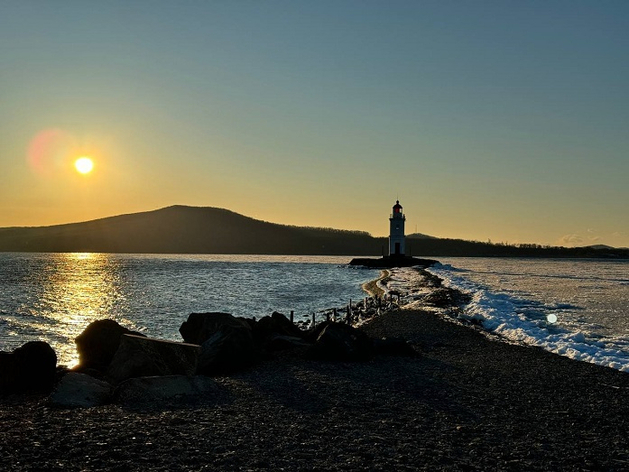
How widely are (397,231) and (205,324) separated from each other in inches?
4062

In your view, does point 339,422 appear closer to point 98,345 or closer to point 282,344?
point 282,344

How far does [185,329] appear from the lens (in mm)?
20703

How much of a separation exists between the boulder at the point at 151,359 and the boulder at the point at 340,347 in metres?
4.00

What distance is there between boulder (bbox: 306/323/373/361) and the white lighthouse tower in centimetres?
10128

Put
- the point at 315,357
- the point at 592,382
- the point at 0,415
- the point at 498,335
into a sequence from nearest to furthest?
the point at 0,415, the point at 592,382, the point at 315,357, the point at 498,335

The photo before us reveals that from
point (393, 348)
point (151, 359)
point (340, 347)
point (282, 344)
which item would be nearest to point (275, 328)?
point (282, 344)

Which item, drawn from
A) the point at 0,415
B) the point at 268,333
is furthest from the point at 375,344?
the point at 0,415

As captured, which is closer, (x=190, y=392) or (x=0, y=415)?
(x=0, y=415)

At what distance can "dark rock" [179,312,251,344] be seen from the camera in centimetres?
1884

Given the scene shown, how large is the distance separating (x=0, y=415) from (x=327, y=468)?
6567mm

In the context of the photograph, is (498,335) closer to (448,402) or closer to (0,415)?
(448,402)

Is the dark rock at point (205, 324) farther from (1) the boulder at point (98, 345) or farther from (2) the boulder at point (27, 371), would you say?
(2) the boulder at point (27, 371)

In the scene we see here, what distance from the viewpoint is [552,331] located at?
81.4 ft

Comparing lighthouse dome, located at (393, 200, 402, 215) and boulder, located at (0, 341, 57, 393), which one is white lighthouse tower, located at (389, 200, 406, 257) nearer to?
lighthouse dome, located at (393, 200, 402, 215)
